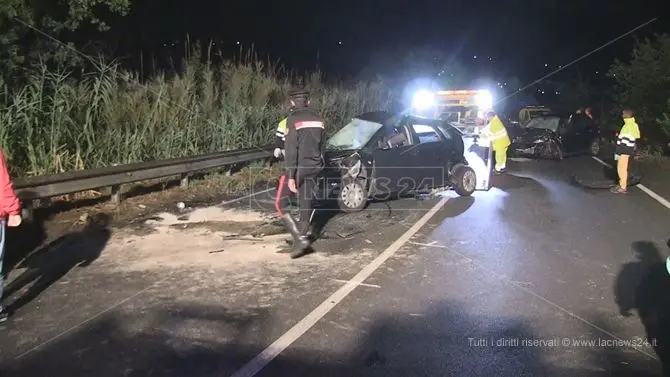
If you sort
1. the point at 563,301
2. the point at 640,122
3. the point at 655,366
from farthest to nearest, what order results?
1. the point at 640,122
2. the point at 563,301
3. the point at 655,366

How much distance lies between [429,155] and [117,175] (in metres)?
5.49

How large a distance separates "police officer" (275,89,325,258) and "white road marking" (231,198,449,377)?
38.6 inches

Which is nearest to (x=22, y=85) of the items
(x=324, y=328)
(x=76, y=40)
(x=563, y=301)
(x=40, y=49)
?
(x=40, y=49)

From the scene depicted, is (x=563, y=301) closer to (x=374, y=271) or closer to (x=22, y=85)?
(x=374, y=271)

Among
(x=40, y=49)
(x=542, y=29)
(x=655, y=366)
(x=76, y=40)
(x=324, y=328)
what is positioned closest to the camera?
(x=655, y=366)

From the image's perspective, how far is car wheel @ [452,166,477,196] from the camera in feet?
38.5

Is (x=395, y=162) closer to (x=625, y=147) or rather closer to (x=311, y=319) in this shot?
(x=625, y=147)

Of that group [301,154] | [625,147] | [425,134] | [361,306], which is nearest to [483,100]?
[625,147]

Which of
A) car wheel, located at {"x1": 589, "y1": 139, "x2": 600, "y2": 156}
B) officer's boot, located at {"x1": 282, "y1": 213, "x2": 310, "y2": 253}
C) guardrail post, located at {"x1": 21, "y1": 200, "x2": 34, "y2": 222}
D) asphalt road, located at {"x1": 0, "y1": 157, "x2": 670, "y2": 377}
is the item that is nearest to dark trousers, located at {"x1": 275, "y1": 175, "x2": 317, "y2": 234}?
officer's boot, located at {"x1": 282, "y1": 213, "x2": 310, "y2": 253}

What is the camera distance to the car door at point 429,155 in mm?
11203

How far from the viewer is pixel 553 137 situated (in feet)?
64.6

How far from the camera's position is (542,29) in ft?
174

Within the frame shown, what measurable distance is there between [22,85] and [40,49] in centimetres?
196

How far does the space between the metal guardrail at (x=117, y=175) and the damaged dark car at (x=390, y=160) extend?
2.52 m
